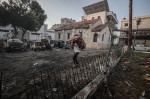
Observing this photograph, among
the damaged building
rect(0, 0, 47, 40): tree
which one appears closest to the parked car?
rect(0, 0, 47, 40): tree

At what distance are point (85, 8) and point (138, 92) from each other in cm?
3970

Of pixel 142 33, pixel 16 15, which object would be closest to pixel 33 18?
pixel 16 15

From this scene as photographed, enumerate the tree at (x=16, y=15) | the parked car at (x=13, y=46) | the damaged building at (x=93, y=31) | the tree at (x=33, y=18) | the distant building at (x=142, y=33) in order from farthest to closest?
the distant building at (x=142, y=33), the damaged building at (x=93, y=31), the tree at (x=33, y=18), the tree at (x=16, y=15), the parked car at (x=13, y=46)

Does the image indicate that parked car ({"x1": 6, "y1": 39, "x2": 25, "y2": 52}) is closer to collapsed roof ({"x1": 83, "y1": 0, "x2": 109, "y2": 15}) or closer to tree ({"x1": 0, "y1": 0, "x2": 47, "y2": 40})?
tree ({"x1": 0, "y1": 0, "x2": 47, "y2": 40})

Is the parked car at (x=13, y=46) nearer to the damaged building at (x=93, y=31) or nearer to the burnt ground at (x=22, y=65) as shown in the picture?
the burnt ground at (x=22, y=65)

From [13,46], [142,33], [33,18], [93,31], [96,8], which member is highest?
[96,8]

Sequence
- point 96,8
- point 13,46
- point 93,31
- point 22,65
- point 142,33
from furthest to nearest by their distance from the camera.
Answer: point 96,8, point 142,33, point 93,31, point 13,46, point 22,65

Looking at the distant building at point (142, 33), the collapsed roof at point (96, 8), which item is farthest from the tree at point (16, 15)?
the distant building at point (142, 33)

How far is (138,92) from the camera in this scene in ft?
8.02

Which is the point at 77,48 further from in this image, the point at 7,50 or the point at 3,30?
the point at 3,30

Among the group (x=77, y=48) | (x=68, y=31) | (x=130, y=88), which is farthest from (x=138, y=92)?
(x=68, y=31)

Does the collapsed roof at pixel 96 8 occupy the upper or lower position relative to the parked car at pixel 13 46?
upper

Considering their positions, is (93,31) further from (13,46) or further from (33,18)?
(13,46)

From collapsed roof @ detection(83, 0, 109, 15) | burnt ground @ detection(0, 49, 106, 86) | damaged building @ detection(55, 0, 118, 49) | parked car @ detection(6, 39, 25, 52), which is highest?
collapsed roof @ detection(83, 0, 109, 15)
